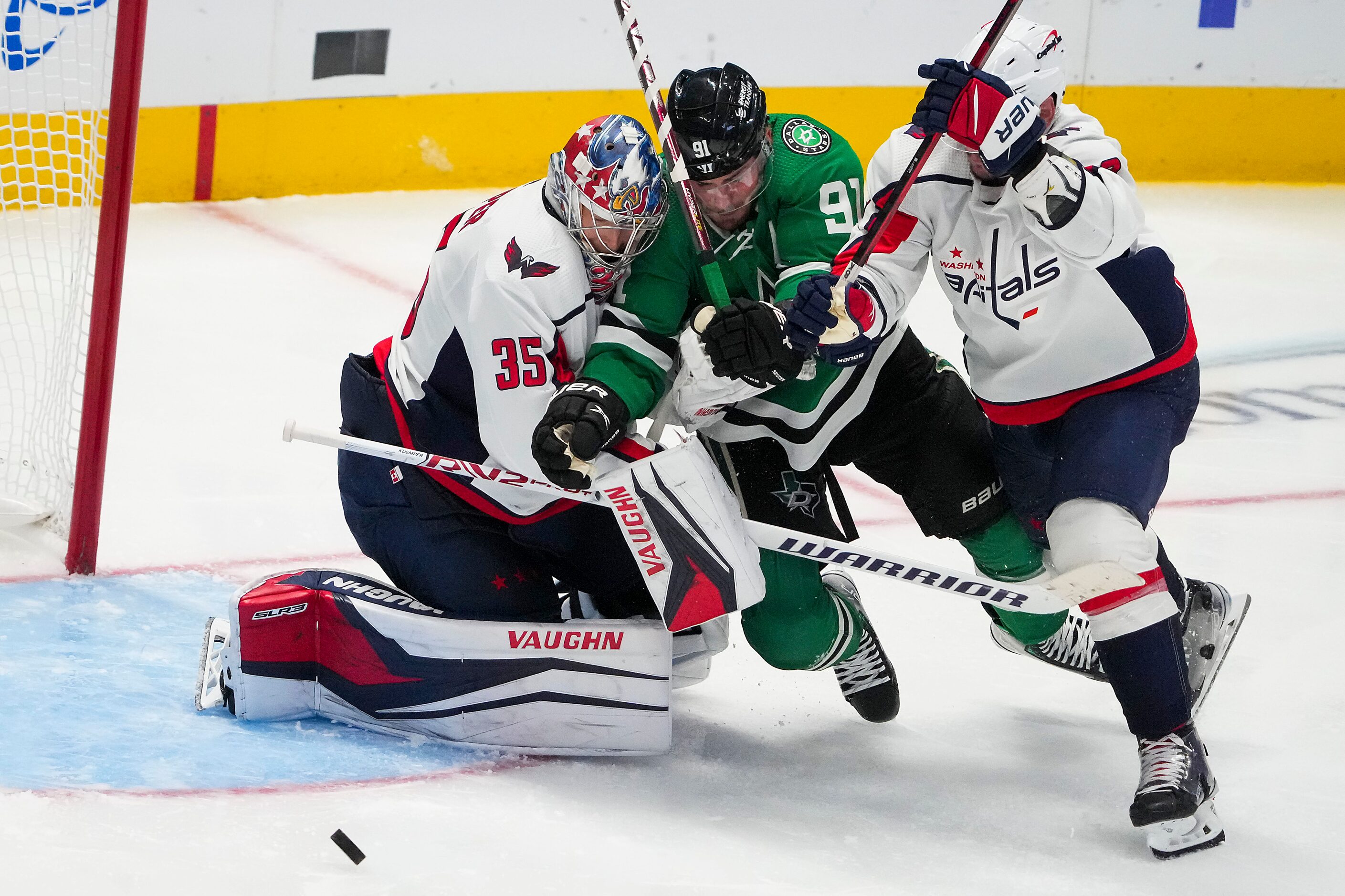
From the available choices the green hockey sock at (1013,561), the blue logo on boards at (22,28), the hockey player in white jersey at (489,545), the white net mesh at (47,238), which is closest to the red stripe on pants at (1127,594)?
the green hockey sock at (1013,561)

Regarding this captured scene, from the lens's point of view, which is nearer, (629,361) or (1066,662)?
(629,361)

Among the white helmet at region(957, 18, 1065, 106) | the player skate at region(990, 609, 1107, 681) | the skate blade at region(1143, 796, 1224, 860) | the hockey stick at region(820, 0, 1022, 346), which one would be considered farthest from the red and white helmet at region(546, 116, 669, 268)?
the skate blade at region(1143, 796, 1224, 860)

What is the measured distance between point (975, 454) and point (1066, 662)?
0.47m

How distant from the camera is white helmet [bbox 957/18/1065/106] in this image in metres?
2.27

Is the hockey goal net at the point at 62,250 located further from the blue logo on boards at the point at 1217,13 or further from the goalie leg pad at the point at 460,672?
the blue logo on boards at the point at 1217,13

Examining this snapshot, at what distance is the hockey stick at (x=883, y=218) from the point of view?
2.21 m

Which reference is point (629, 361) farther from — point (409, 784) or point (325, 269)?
point (325, 269)

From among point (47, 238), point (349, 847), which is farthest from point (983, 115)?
point (47, 238)

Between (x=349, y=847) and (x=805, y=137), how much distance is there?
50.6 inches

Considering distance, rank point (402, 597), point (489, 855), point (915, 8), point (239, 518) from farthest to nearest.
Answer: point (915, 8) < point (239, 518) < point (402, 597) < point (489, 855)

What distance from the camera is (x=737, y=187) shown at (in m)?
2.36

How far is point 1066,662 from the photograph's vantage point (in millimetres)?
2859

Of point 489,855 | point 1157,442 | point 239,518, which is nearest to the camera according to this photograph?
point 489,855

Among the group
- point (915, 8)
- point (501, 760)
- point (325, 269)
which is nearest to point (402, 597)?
point (501, 760)
